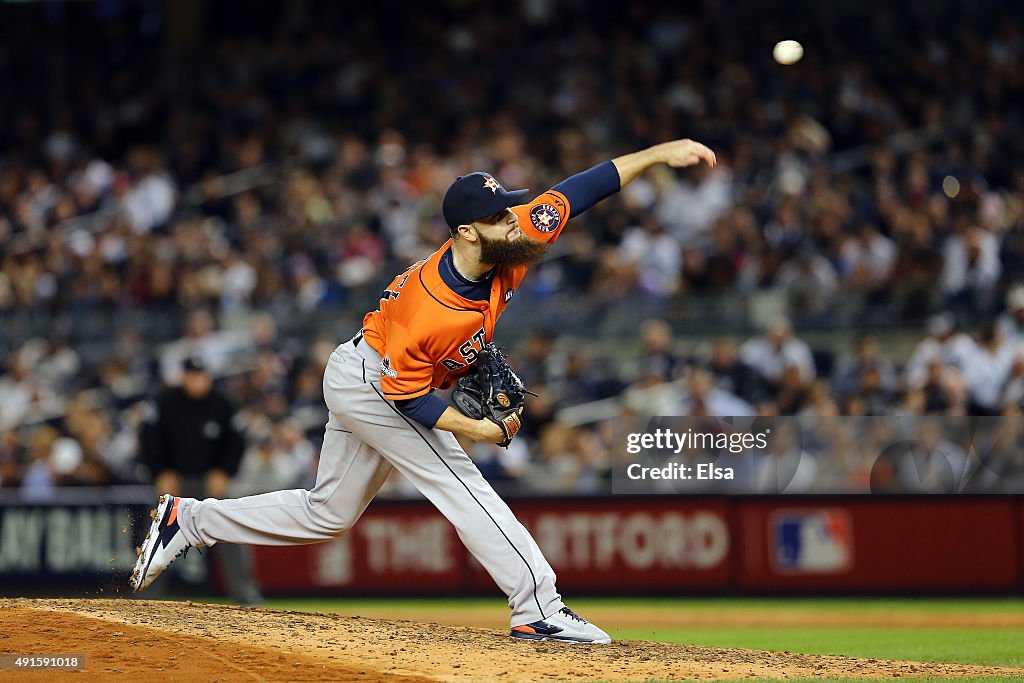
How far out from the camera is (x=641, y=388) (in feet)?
41.9

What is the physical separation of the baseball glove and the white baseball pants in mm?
247

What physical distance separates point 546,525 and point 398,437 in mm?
5346

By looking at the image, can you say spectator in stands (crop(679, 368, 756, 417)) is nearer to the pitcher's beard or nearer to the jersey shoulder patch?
the jersey shoulder patch

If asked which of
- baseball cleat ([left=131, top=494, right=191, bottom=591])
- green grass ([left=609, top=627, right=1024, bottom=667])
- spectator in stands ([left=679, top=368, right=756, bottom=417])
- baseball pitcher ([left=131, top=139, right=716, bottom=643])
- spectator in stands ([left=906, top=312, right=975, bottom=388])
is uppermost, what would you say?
spectator in stands ([left=906, top=312, right=975, bottom=388])

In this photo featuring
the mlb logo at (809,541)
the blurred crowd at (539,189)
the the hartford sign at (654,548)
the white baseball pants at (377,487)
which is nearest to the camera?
the white baseball pants at (377,487)

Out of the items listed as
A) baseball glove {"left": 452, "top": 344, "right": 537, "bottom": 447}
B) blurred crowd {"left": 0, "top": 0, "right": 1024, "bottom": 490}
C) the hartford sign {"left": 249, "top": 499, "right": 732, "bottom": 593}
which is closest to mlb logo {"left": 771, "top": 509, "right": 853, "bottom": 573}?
the hartford sign {"left": 249, "top": 499, "right": 732, "bottom": 593}

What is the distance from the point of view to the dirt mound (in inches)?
228

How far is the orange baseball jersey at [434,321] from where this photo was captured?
6078 millimetres

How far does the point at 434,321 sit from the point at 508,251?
0.46m

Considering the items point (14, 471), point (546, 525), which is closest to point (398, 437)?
point (546, 525)

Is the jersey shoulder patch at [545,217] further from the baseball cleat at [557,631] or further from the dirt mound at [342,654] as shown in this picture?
the dirt mound at [342,654]

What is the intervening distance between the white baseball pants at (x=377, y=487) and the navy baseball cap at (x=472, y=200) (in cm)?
78

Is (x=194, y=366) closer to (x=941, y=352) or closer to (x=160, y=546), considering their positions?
(x=160, y=546)

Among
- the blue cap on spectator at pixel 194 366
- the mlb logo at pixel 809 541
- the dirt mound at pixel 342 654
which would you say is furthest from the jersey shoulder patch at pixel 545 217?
the mlb logo at pixel 809 541
